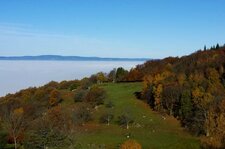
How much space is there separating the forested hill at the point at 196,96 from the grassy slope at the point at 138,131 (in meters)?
2.66

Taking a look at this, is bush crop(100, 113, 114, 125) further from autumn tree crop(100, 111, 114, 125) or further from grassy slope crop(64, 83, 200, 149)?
grassy slope crop(64, 83, 200, 149)

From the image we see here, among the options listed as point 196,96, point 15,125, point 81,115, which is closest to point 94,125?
point 81,115

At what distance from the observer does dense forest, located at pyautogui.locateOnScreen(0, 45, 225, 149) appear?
55688mm

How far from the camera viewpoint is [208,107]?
72938 mm

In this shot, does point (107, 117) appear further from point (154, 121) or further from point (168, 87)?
point (168, 87)

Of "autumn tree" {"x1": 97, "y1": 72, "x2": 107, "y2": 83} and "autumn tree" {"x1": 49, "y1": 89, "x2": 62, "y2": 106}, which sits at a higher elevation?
"autumn tree" {"x1": 97, "y1": 72, "x2": 107, "y2": 83}

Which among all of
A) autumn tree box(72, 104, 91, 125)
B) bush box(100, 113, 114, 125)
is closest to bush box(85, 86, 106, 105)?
autumn tree box(72, 104, 91, 125)

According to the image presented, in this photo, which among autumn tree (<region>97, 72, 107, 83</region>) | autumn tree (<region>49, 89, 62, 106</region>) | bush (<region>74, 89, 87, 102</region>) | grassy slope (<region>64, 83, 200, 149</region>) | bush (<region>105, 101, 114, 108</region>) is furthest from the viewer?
autumn tree (<region>97, 72, 107, 83</region>)

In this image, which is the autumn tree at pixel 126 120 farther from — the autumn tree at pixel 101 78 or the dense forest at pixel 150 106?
the autumn tree at pixel 101 78

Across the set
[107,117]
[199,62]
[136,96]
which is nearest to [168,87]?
[136,96]

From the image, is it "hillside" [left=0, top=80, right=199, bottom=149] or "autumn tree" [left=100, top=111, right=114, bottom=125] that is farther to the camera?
"autumn tree" [left=100, top=111, right=114, bottom=125]

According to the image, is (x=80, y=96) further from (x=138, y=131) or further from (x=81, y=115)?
(x=138, y=131)

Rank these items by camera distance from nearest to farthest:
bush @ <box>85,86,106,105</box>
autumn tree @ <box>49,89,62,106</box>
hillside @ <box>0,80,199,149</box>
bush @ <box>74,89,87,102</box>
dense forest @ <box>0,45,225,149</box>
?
hillside @ <box>0,80,199,149</box> → dense forest @ <box>0,45,225,149</box> → bush @ <box>85,86,106,105</box> → bush @ <box>74,89,87,102</box> → autumn tree @ <box>49,89,62,106</box>

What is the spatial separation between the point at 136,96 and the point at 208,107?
28986mm
